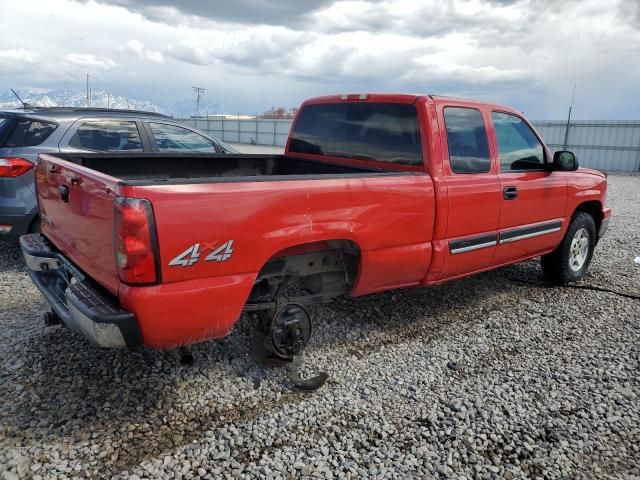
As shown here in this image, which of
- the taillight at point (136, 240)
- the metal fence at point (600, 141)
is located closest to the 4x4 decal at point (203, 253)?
the taillight at point (136, 240)

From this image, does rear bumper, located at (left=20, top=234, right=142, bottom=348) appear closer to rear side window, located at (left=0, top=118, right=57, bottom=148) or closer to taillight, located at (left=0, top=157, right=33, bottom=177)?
taillight, located at (left=0, top=157, right=33, bottom=177)

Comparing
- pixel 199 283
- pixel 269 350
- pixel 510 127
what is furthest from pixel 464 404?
pixel 510 127

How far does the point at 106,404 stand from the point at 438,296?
10.8 feet

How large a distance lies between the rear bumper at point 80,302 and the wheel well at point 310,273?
2.76 ft

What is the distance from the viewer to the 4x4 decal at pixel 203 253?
101 inches

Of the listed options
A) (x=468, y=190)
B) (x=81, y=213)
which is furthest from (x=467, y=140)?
(x=81, y=213)

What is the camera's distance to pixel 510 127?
4.68 m

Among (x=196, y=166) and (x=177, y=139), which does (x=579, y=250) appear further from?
(x=177, y=139)

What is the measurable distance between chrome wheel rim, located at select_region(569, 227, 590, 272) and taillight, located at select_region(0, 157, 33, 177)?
Answer: 5754mm

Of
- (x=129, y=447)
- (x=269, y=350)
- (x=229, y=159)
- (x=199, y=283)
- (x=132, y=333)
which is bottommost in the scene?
(x=129, y=447)

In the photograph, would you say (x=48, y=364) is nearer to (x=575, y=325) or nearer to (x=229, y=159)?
(x=229, y=159)

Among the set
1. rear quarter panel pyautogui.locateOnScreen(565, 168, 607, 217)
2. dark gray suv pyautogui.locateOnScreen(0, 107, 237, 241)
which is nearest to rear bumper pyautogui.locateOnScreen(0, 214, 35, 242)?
dark gray suv pyautogui.locateOnScreen(0, 107, 237, 241)

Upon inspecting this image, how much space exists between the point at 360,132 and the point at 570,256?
2.93 metres

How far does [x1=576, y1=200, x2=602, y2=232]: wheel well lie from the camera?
5.64 metres
